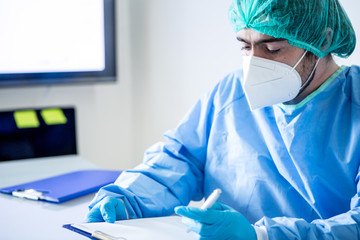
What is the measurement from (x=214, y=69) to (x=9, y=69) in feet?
2.80

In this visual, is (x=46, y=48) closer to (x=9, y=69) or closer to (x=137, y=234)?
(x=9, y=69)

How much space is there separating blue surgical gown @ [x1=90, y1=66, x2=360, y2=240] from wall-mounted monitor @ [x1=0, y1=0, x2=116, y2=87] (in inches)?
34.1

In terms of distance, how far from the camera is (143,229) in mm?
1062

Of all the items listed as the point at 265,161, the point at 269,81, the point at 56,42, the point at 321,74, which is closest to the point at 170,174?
the point at 265,161

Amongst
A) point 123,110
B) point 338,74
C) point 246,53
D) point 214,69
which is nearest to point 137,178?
point 246,53

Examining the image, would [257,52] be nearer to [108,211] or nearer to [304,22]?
[304,22]

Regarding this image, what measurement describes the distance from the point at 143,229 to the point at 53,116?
1108mm

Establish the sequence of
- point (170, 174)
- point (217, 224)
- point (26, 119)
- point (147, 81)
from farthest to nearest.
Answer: point (147, 81) < point (26, 119) < point (170, 174) < point (217, 224)

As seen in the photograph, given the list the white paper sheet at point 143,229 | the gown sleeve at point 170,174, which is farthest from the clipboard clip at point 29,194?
the white paper sheet at point 143,229

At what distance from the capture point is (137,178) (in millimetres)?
1284

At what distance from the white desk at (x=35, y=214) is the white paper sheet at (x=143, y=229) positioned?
108mm

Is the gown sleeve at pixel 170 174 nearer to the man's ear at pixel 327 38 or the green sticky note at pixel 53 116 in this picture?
the man's ear at pixel 327 38

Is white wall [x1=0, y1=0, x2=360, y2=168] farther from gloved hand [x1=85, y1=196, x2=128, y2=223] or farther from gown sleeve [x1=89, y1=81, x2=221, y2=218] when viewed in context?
gloved hand [x1=85, y1=196, x2=128, y2=223]

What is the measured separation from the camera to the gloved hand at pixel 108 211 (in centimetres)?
110
